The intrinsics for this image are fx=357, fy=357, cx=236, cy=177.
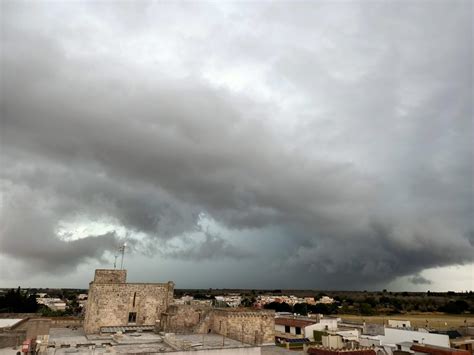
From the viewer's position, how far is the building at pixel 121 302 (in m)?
39.8

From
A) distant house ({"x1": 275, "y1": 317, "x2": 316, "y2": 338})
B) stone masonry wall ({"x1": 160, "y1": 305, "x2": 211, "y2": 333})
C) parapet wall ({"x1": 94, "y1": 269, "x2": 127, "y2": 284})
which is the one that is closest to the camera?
stone masonry wall ({"x1": 160, "y1": 305, "x2": 211, "y2": 333})

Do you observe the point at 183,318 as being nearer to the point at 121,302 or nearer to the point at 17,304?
the point at 121,302

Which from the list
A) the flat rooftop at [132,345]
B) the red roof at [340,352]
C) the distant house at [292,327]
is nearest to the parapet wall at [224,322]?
the flat rooftop at [132,345]

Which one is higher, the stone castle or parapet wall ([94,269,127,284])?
Result: parapet wall ([94,269,127,284])

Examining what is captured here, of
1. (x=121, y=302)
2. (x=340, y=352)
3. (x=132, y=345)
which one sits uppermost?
(x=121, y=302)

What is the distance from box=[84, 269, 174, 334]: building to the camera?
130 feet

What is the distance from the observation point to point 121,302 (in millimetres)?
41125

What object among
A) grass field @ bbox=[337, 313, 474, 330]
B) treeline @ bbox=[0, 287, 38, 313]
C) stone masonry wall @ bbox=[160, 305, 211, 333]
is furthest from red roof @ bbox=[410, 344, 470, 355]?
treeline @ bbox=[0, 287, 38, 313]

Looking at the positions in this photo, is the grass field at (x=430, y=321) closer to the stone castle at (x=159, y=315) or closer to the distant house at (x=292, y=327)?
the distant house at (x=292, y=327)

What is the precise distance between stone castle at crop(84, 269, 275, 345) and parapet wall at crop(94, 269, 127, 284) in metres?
0.24

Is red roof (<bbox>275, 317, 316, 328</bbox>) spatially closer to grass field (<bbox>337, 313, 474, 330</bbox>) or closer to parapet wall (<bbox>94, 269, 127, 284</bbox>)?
parapet wall (<bbox>94, 269, 127, 284</bbox>)

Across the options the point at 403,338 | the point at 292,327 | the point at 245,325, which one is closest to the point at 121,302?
the point at 245,325

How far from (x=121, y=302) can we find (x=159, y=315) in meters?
4.80

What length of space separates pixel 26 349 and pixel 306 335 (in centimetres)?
4083
